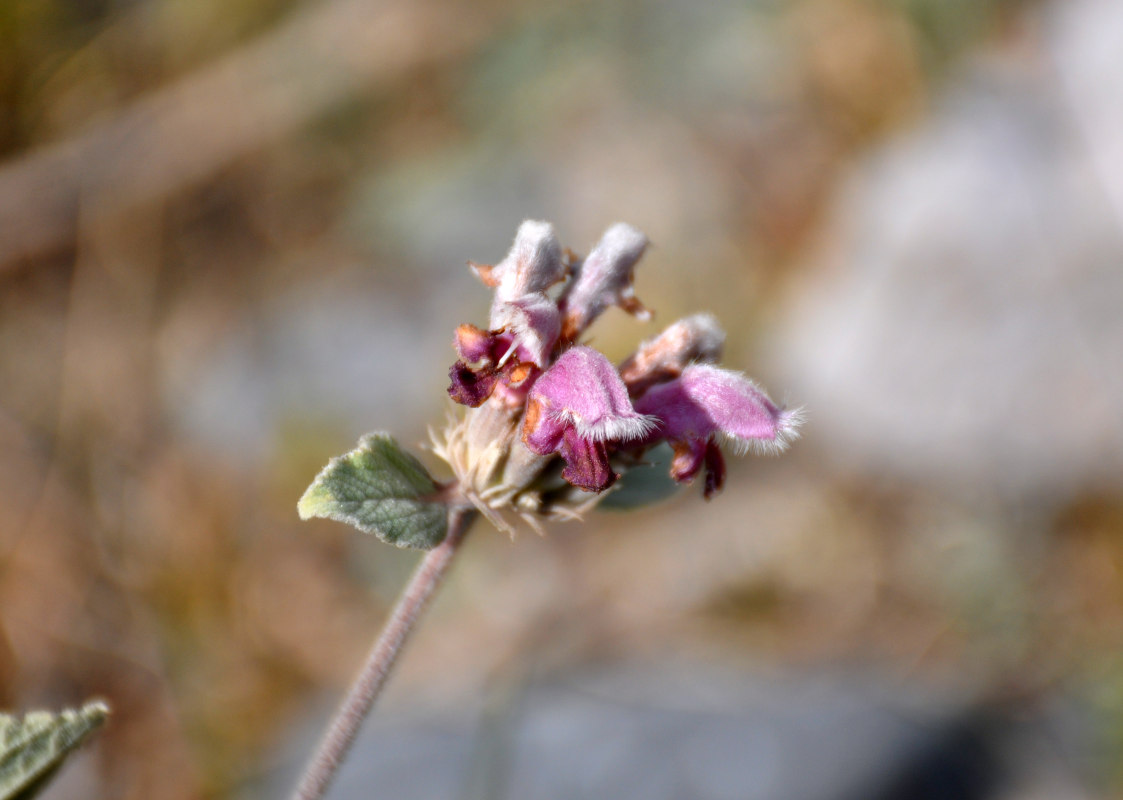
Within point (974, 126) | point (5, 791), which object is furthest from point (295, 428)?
point (974, 126)

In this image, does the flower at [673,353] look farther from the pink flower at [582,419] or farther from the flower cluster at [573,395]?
the pink flower at [582,419]

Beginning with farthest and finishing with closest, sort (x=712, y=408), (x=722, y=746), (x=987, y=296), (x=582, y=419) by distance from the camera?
(x=987, y=296), (x=722, y=746), (x=712, y=408), (x=582, y=419)

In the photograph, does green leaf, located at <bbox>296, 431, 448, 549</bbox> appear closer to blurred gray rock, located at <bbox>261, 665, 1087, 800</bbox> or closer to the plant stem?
the plant stem

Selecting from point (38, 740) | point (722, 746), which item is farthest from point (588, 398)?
point (722, 746)

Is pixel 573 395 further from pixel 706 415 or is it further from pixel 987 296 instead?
pixel 987 296

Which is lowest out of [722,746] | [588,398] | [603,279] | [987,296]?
[722,746]

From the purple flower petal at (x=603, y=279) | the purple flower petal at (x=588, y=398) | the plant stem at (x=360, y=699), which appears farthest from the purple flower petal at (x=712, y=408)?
the plant stem at (x=360, y=699)
